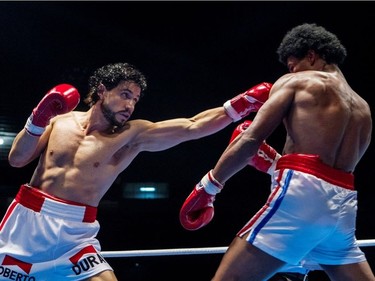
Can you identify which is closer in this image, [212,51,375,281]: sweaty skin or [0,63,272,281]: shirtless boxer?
[212,51,375,281]: sweaty skin

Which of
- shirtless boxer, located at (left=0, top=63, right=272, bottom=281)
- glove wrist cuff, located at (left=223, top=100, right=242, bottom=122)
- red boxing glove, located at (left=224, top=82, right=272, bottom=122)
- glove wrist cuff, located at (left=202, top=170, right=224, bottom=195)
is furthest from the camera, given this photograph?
glove wrist cuff, located at (left=223, top=100, right=242, bottom=122)

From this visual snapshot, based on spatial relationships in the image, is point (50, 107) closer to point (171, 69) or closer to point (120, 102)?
point (120, 102)

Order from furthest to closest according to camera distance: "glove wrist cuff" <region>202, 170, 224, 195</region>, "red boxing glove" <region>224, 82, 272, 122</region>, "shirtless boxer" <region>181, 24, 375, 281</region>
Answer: "red boxing glove" <region>224, 82, 272, 122</region>, "glove wrist cuff" <region>202, 170, 224, 195</region>, "shirtless boxer" <region>181, 24, 375, 281</region>

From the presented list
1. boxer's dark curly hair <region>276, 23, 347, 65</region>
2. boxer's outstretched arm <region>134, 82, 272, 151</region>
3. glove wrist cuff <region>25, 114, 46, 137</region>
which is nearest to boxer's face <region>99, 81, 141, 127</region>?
boxer's outstretched arm <region>134, 82, 272, 151</region>

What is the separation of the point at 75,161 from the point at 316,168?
109cm

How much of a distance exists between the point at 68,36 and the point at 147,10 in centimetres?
126

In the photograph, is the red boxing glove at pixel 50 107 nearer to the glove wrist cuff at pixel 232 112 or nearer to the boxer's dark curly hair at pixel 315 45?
the glove wrist cuff at pixel 232 112

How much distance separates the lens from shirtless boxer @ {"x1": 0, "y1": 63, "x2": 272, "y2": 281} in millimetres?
2213

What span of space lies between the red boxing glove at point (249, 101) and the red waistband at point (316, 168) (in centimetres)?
68

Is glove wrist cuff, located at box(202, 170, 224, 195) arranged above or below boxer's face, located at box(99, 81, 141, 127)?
below

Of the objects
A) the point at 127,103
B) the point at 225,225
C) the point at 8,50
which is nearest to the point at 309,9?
the point at 225,225

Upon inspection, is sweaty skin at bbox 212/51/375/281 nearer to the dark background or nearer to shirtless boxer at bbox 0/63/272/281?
shirtless boxer at bbox 0/63/272/281

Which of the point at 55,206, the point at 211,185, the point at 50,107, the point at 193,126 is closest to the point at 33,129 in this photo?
the point at 50,107

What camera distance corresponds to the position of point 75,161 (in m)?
2.40
